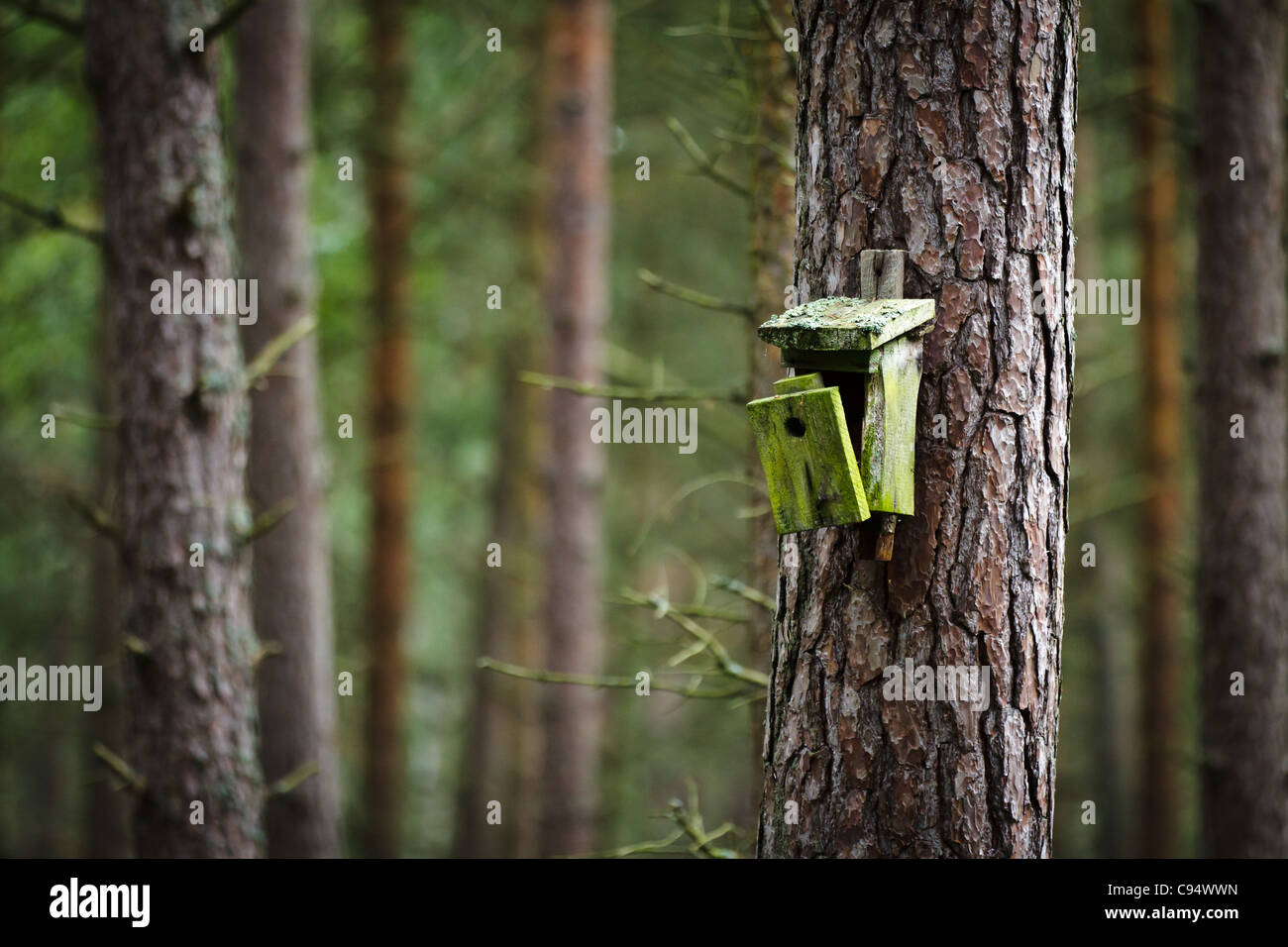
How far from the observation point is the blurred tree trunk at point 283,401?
254 inches

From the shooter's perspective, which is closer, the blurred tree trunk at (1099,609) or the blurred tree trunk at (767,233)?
the blurred tree trunk at (767,233)

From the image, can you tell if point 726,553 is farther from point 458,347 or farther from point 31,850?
point 31,850

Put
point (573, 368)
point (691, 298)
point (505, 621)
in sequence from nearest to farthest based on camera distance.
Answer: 1. point (691, 298)
2. point (573, 368)
3. point (505, 621)

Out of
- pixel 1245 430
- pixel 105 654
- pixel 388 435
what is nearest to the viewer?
pixel 1245 430

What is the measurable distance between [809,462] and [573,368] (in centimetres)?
548

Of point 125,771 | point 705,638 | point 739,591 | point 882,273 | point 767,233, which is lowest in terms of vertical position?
point 125,771

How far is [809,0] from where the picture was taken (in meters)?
2.53

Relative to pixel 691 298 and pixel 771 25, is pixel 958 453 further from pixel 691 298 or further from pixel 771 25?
pixel 771 25

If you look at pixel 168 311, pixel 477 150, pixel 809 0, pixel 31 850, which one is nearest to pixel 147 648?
pixel 168 311

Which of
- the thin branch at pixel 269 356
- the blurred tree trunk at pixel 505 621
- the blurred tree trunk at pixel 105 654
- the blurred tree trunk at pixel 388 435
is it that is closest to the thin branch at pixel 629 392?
the thin branch at pixel 269 356

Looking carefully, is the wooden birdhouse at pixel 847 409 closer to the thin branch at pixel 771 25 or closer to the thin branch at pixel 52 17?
the thin branch at pixel 771 25

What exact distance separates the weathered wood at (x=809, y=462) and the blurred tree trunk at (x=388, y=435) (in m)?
7.17

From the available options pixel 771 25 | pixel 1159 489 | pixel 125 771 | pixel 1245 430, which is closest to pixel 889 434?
pixel 771 25

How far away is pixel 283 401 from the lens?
6.55m
